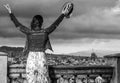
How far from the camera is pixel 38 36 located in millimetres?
11430

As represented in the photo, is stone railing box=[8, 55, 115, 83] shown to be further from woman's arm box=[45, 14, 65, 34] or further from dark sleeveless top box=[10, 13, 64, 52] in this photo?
woman's arm box=[45, 14, 65, 34]

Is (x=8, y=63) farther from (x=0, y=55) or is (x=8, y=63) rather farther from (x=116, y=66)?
(x=116, y=66)

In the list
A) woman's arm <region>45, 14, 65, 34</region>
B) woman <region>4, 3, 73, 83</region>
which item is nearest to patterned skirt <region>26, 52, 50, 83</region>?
woman <region>4, 3, 73, 83</region>

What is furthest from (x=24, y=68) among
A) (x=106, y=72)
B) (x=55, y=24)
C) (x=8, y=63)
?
(x=106, y=72)

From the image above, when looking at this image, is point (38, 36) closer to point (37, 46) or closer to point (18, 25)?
point (37, 46)

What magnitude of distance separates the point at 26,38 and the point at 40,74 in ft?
3.13

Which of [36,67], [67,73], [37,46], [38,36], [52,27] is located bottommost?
[67,73]

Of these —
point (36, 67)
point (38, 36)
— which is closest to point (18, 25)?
point (38, 36)

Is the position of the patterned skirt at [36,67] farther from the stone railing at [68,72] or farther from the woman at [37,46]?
the stone railing at [68,72]

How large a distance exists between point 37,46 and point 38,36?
24cm

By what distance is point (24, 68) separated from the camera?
11.9 meters

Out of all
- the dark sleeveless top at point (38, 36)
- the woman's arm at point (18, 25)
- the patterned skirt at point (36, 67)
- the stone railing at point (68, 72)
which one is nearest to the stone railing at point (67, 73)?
the stone railing at point (68, 72)

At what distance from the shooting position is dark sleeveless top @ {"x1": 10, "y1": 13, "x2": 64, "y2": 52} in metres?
11.4

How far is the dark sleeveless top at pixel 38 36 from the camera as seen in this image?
11391 mm
